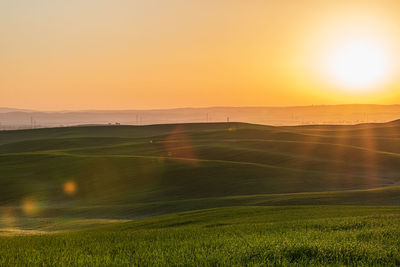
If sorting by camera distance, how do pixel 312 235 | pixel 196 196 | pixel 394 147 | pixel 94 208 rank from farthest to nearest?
1. pixel 394 147
2. pixel 196 196
3. pixel 94 208
4. pixel 312 235

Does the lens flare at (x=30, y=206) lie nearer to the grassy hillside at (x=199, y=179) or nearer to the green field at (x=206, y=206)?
the green field at (x=206, y=206)

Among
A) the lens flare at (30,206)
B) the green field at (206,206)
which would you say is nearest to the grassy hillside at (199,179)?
the green field at (206,206)

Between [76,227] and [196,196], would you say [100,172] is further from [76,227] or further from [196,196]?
[76,227]

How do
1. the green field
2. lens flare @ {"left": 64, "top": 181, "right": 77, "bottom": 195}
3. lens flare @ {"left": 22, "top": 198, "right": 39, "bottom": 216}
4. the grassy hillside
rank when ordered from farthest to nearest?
lens flare @ {"left": 64, "top": 181, "right": 77, "bottom": 195}, lens flare @ {"left": 22, "top": 198, "right": 39, "bottom": 216}, the grassy hillside, the green field

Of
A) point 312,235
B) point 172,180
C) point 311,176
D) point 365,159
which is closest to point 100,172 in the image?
point 172,180

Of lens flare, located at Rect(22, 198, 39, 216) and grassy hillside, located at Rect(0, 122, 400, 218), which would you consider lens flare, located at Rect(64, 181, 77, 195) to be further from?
lens flare, located at Rect(22, 198, 39, 216)

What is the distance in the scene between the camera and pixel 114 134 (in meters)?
191

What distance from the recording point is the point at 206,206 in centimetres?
4581

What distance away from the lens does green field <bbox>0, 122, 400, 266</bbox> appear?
930 cm

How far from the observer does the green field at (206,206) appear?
9.30 metres

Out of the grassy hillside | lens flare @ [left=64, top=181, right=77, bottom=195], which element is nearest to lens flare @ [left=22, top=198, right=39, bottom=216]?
the grassy hillside

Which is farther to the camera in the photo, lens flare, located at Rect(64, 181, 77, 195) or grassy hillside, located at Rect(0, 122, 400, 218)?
lens flare, located at Rect(64, 181, 77, 195)

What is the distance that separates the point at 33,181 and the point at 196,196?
3083 cm

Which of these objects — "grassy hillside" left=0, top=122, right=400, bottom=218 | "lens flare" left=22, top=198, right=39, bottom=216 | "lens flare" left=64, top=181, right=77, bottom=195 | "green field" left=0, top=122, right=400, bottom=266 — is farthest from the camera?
"lens flare" left=64, top=181, right=77, bottom=195
